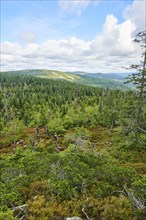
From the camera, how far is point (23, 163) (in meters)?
13.9

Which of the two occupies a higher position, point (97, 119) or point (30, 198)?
point (30, 198)

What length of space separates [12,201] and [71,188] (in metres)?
2.89

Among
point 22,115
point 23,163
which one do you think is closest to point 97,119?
point 22,115

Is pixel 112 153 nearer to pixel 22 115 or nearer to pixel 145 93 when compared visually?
pixel 145 93

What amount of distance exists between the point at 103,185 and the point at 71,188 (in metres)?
1.67

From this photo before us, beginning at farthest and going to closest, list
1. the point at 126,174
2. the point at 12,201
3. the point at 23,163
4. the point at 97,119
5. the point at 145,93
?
the point at 97,119 → the point at 145,93 → the point at 23,163 → the point at 126,174 → the point at 12,201

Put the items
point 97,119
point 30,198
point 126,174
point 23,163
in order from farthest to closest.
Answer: point 97,119 → point 23,163 → point 126,174 → point 30,198

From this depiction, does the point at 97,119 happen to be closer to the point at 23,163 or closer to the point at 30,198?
the point at 23,163

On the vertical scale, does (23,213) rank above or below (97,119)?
above

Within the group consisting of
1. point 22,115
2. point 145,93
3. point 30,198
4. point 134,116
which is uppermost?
point 145,93

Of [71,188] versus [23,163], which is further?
[23,163]

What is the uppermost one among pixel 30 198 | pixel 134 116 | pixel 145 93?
pixel 145 93

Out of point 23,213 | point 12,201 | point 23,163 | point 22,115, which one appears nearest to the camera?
point 23,213

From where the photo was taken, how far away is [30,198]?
1009 centimetres
